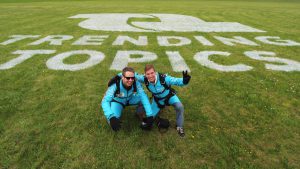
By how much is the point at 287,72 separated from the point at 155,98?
23.0 ft

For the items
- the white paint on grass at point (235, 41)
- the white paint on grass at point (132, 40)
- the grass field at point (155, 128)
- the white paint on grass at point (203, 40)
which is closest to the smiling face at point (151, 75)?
the grass field at point (155, 128)

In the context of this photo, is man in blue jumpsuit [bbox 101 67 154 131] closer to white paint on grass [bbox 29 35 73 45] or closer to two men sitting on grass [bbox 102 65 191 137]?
two men sitting on grass [bbox 102 65 191 137]

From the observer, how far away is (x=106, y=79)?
9.79 metres

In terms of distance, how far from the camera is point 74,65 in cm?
1108

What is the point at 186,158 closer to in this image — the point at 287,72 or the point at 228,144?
the point at 228,144

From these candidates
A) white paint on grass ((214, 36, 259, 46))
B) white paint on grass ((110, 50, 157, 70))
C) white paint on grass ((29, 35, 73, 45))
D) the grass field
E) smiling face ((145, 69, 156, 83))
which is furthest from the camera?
white paint on grass ((214, 36, 259, 46))

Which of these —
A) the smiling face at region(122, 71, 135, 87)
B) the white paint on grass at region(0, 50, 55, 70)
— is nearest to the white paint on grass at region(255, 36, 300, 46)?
the smiling face at region(122, 71, 135, 87)

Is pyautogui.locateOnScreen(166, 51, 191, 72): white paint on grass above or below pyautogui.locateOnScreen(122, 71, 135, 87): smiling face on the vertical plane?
below

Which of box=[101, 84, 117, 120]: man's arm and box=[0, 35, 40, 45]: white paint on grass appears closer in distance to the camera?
box=[101, 84, 117, 120]: man's arm

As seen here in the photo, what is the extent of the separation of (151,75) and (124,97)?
109cm

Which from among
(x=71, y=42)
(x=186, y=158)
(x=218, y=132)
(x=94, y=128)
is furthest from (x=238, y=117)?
(x=71, y=42)

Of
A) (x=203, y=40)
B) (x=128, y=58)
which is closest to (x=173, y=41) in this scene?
(x=203, y=40)

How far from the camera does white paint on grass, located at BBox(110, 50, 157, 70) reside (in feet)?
36.9

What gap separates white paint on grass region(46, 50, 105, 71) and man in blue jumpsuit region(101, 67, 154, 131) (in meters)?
4.53
